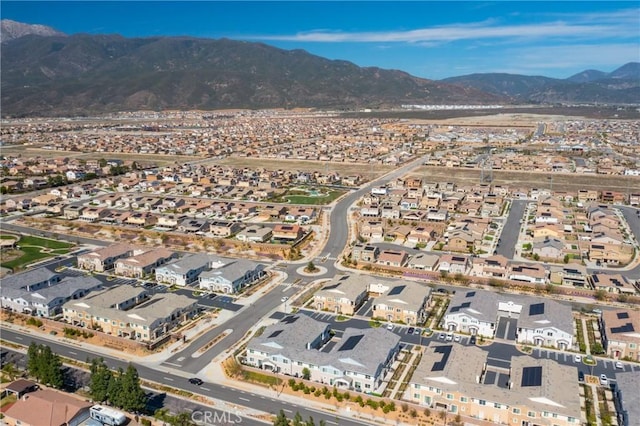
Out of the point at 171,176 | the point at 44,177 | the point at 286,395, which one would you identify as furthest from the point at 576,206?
the point at 44,177

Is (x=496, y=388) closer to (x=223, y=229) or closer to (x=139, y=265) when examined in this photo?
(x=139, y=265)

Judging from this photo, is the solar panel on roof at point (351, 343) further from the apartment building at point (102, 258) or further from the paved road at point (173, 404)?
the apartment building at point (102, 258)

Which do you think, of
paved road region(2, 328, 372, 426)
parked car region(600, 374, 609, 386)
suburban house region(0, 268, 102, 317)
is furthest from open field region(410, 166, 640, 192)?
paved road region(2, 328, 372, 426)

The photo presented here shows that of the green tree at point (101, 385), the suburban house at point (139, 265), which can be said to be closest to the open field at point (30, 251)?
the suburban house at point (139, 265)

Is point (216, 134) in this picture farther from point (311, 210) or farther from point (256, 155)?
point (311, 210)

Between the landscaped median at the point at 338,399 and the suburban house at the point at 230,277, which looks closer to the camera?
the landscaped median at the point at 338,399
